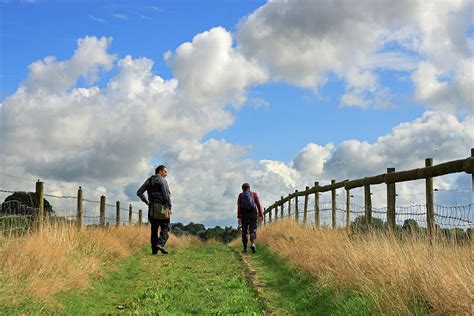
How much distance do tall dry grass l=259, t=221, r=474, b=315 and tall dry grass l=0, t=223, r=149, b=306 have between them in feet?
12.9

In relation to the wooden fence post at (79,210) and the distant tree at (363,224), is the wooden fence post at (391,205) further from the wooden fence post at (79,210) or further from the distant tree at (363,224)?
the wooden fence post at (79,210)

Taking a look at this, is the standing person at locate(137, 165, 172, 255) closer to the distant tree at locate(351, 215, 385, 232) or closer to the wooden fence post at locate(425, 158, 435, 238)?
the distant tree at locate(351, 215, 385, 232)

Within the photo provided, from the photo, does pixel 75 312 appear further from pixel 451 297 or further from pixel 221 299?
pixel 451 297

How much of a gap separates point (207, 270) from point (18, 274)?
17.0 feet

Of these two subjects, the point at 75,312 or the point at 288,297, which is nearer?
the point at 75,312

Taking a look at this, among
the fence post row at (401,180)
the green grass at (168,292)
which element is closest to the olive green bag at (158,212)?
the green grass at (168,292)

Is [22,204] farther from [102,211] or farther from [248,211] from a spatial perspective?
[248,211]

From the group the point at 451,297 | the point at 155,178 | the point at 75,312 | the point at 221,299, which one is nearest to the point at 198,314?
the point at 221,299

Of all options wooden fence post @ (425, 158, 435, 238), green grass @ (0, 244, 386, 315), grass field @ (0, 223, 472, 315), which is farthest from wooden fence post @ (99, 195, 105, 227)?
wooden fence post @ (425, 158, 435, 238)

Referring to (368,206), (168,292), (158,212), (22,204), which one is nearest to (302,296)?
(168,292)

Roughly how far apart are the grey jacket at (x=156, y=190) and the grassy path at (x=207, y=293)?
2.63 m

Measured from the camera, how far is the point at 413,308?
610 cm

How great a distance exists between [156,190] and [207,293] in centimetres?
688

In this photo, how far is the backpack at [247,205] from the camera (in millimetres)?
18203
